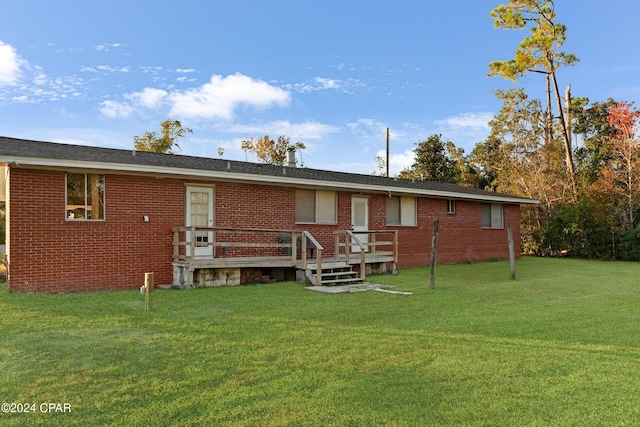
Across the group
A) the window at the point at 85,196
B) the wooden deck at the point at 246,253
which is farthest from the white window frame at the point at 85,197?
the wooden deck at the point at 246,253

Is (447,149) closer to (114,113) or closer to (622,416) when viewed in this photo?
(114,113)

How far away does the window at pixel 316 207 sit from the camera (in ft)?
43.0

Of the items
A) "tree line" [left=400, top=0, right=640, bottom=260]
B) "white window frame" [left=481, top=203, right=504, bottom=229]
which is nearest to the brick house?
"white window frame" [left=481, top=203, right=504, bottom=229]

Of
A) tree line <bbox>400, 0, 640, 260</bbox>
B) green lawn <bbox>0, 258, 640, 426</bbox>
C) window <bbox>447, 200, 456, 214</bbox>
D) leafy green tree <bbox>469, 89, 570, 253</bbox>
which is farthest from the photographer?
leafy green tree <bbox>469, 89, 570, 253</bbox>

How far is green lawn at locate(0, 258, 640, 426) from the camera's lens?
3.30 metres

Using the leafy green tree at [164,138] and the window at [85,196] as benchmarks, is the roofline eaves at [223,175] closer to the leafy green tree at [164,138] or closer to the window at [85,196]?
the window at [85,196]

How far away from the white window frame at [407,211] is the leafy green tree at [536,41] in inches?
540

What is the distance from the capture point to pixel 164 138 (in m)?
34.4

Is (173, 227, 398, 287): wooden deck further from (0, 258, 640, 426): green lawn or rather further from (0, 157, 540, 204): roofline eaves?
(0, 258, 640, 426): green lawn

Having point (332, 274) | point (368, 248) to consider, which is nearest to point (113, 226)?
point (332, 274)

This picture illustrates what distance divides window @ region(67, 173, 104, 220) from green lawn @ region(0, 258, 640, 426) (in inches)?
83.9

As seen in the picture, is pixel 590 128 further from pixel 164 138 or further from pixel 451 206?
pixel 164 138

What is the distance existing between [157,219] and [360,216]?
21.9 feet

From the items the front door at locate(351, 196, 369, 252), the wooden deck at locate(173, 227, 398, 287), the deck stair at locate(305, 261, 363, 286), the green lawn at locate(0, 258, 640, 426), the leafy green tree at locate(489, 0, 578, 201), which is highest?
the leafy green tree at locate(489, 0, 578, 201)
